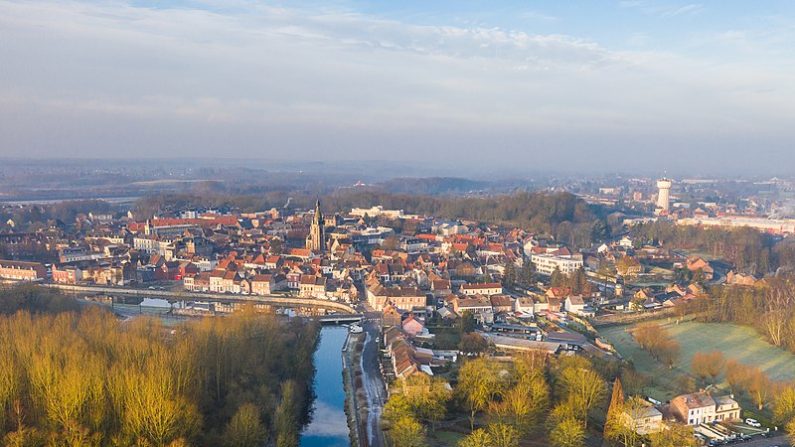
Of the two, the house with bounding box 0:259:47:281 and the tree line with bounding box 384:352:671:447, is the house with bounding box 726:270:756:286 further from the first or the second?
the house with bounding box 0:259:47:281

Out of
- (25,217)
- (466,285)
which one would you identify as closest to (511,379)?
(466,285)

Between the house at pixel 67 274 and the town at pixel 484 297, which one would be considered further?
the house at pixel 67 274

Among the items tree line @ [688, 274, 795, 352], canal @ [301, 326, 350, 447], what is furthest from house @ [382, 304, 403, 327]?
tree line @ [688, 274, 795, 352]

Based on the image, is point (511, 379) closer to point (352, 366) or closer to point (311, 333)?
point (352, 366)

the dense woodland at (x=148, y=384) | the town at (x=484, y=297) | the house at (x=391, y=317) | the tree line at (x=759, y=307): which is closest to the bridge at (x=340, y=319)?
the town at (x=484, y=297)

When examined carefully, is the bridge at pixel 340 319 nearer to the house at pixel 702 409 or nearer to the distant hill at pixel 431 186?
the house at pixel 702 409

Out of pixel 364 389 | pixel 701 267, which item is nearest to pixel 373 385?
pixel 364 389

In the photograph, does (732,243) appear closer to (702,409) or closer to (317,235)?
(317,235)
